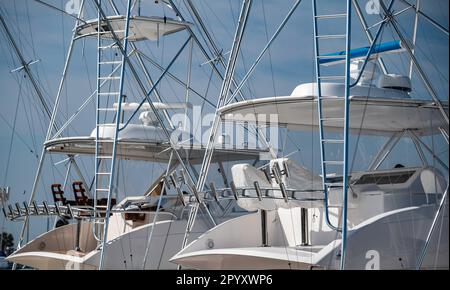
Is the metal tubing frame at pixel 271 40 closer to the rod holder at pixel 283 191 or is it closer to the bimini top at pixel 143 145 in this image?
the rod holder at pixel 283 191

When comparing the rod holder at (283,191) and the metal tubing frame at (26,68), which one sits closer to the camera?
the rod holder at (283,191)

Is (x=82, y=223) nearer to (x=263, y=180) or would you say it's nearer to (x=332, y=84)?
(x=263, y=180)

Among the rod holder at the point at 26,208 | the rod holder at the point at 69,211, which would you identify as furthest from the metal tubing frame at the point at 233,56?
the rod holder at the point at 26,208

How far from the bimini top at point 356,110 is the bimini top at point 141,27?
5.37m

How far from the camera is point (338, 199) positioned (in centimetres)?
1653

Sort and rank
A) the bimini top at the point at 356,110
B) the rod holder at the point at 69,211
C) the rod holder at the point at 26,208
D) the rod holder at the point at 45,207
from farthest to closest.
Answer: the rod holder at the point at 26,208, the rod holder at the point at 45,207, the rod holder at the point at 69,211, the bimini top at the point at 356,110

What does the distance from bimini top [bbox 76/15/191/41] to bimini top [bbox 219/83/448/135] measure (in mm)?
5368

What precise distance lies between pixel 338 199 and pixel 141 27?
352 inches

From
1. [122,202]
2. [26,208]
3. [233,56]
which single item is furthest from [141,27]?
[233,56]

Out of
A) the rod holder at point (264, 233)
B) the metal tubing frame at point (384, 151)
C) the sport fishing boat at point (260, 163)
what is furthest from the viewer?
the metal tubing frame at point (384, 151)

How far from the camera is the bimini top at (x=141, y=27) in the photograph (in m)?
23.1

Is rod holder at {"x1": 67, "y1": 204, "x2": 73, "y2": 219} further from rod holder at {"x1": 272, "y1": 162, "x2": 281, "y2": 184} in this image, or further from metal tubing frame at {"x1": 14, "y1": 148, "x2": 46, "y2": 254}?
rod holder at {"x1": 272, "y1": 162, "x2": 281, "y2": 184}

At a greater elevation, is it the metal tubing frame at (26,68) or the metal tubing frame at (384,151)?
the metal tubing frame at (26,68)
